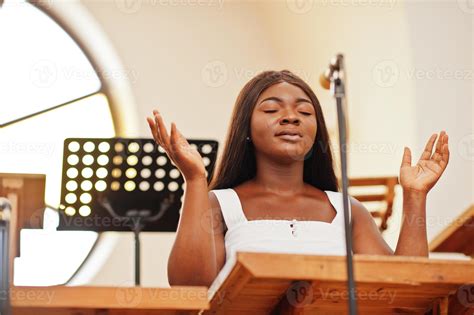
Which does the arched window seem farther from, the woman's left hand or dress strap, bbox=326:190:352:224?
the woman's left hand

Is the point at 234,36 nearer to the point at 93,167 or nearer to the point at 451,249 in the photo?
the point at 451,249

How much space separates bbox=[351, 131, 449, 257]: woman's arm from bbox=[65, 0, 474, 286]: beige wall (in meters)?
3.02

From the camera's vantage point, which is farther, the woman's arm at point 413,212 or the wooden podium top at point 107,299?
the woman's arm at point 413,212

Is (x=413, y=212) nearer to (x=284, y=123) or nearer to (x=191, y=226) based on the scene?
(x=284, y=123)

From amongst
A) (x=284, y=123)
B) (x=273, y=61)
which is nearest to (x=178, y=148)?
(x=284, y=123)

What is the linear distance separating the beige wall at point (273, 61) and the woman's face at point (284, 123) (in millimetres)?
3062

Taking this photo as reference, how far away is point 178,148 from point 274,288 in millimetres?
555

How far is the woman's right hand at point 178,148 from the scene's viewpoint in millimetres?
2914

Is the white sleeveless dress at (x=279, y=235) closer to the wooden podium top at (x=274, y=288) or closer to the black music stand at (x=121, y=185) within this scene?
the wooden podium top at (x=274, y=288)

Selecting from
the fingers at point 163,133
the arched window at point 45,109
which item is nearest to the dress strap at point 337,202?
the fingers at point 163,133

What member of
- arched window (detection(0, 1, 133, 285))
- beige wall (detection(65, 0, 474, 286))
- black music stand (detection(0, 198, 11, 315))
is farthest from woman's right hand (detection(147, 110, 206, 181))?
arched window (detection(0, 1, 133, 285))

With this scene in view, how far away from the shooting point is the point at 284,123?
335 centimetres

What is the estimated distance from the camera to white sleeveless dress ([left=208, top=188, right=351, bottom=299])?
3080 mm

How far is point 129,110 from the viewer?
7125 millimetres
